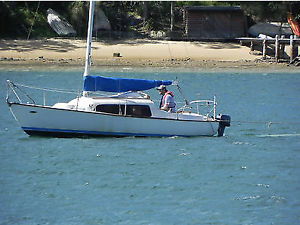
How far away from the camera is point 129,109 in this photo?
88.9 feet

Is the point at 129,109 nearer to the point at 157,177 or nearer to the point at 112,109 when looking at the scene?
the point at 112,109

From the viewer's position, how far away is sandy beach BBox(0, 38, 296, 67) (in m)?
50.6

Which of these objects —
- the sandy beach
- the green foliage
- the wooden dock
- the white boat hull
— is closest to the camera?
the white boat hull

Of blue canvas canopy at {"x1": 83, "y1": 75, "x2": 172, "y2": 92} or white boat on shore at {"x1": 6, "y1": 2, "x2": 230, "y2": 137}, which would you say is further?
blue canvas canopy at {"x1": 83, "y1": 75, "x2": 172, "y2": 92}

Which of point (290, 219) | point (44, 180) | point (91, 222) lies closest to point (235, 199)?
point (290, 219)

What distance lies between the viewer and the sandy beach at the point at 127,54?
166 ft

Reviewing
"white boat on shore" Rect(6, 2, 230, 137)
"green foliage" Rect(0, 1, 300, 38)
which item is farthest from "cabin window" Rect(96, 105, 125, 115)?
"green foliage" Rect(0, 1, 300, 38)

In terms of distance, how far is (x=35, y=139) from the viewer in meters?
27.5

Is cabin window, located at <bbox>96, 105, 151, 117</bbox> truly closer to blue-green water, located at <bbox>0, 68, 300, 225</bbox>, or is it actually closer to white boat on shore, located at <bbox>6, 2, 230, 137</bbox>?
white boat on shore, located at <bbox>6, 2, 230, 137</bbox>

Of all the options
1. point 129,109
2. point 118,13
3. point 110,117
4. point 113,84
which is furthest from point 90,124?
point 118,13

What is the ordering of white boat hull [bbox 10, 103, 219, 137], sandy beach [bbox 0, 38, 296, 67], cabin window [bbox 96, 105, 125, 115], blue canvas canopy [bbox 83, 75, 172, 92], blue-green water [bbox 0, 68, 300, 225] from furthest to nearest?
sandy beach [bbox 0, 38, 296, 67] → blue canvas canopy [bbox 83, 75, 172, 92] → cabin window [bbox 96, 105, 125, 115] → white boat hull [bbox 10, 103, 219, 137] → blue-green water [bbox 0, 68, 300, 225]

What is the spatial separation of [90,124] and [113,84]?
1921 mm

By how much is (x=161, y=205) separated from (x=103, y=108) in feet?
24.8

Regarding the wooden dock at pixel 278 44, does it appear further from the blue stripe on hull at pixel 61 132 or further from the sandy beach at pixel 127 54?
the blue stripe on hull at pixel 61 132
